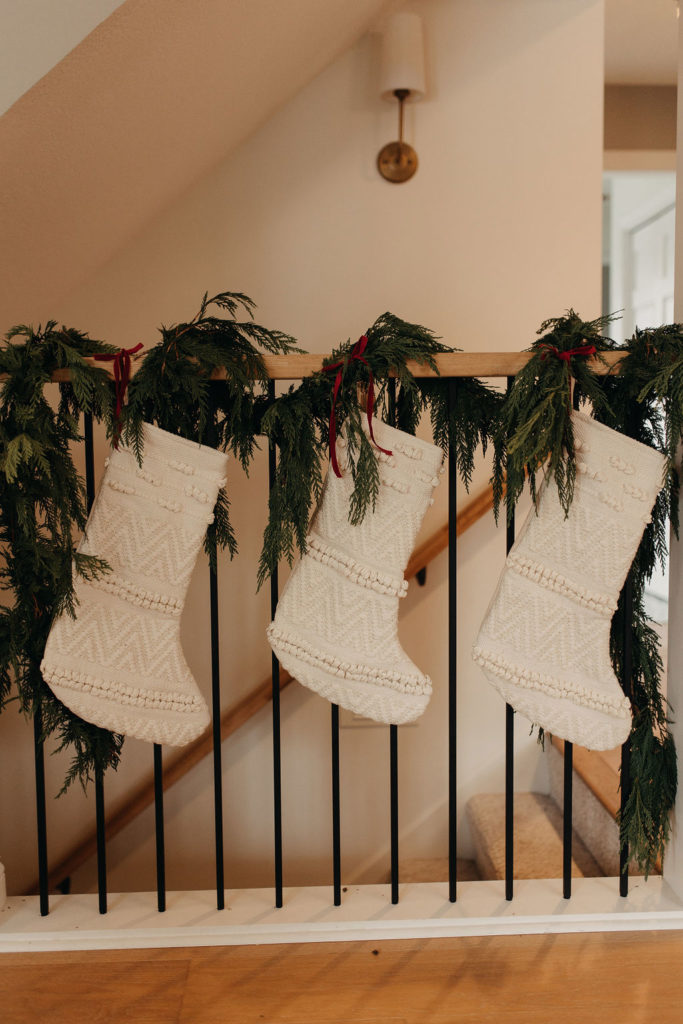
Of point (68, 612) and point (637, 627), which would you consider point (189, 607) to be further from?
point (637, 627)

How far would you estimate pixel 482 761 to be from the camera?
2.33 metres

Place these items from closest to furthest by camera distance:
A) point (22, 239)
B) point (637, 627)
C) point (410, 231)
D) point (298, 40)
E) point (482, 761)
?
1. point (637, 627)
2. point (22, 239)
3. point (298, 40)
4. point (410, 231)
5. point (482, 761)

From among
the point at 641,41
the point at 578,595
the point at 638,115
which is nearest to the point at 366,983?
the point at 578,595

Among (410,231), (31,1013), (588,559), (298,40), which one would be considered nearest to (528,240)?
(410,231)

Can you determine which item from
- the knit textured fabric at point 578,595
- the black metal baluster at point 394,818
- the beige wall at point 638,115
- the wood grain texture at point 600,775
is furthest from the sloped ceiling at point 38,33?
the beige wall at point 638,115

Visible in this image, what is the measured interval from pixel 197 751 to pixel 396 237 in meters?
1.58

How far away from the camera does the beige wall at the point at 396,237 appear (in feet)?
6.98

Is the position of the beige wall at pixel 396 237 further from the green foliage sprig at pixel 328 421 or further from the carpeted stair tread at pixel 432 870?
the green foliage sprig at pixel 328 421

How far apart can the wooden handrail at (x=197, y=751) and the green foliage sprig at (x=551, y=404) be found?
92 centimetres

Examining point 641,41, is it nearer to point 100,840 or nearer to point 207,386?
point 207,386

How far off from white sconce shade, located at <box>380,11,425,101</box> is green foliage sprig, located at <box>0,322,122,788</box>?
50.9 inches

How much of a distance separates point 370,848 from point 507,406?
1.65m

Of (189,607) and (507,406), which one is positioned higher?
(507,406)

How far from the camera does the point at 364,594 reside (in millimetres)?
1213
